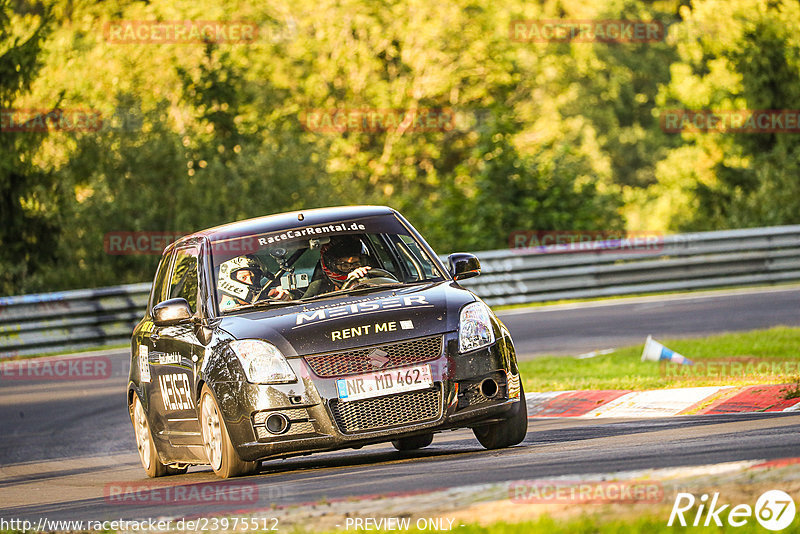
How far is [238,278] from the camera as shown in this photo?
9.38 meters

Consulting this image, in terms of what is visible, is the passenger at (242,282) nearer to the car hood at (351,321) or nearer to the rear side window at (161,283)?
the car hood at (351,321)

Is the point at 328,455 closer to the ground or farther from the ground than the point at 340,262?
closer to the ground

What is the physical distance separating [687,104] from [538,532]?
3075 cm

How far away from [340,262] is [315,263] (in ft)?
0.63

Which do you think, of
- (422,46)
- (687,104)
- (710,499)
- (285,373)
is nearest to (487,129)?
(687,104)

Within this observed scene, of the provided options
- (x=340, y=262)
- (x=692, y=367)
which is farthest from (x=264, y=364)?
(x=692, y=367)

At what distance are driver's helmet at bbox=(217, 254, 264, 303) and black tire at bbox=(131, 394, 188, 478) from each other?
1467mm

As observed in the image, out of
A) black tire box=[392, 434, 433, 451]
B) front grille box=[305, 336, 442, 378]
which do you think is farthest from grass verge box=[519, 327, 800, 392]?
front grille box=[305, 336, 442, 378]

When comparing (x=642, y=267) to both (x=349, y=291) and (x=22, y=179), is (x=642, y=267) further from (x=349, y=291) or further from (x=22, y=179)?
(x=349, y=291)

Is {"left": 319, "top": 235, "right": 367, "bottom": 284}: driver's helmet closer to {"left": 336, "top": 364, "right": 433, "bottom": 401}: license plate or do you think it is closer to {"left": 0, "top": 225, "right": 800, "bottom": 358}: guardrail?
{"left": 336, "top": 364, "right": 433, "bottom": 401}: license plate

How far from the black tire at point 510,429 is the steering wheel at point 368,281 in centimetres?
122

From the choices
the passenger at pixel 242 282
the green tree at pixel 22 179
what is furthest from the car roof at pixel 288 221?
the green tree at pixel 22 179

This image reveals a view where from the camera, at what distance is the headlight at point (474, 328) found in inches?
A: 336

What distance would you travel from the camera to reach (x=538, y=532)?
5238mm
